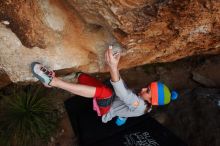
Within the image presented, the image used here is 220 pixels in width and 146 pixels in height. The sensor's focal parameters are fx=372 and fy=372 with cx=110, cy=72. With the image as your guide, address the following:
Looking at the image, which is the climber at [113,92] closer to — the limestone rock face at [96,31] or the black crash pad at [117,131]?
the limestone rock face at [96,31]

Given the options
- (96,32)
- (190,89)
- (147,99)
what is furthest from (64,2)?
(190,89)

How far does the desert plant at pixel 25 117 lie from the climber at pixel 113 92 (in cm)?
86

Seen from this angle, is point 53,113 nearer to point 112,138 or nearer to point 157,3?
point 112,138

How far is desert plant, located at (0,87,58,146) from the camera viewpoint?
4559mm

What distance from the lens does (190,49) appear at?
4.21 metres

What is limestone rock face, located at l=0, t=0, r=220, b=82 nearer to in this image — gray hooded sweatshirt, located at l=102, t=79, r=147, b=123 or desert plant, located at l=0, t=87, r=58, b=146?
gray hooded sweatshirt, located at l=102, t=79, r=147, b=123

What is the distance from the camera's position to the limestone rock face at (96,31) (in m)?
3.22

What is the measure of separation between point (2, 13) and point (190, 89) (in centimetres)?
285

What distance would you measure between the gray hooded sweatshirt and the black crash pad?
221mm

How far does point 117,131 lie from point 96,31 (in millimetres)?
1274

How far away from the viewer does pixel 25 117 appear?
456cm

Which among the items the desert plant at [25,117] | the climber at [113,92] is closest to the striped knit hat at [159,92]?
the climber at [113,92]

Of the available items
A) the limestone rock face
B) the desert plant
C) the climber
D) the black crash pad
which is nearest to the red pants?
the climber

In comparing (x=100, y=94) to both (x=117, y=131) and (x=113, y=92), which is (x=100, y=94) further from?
(x=117, y=131)
